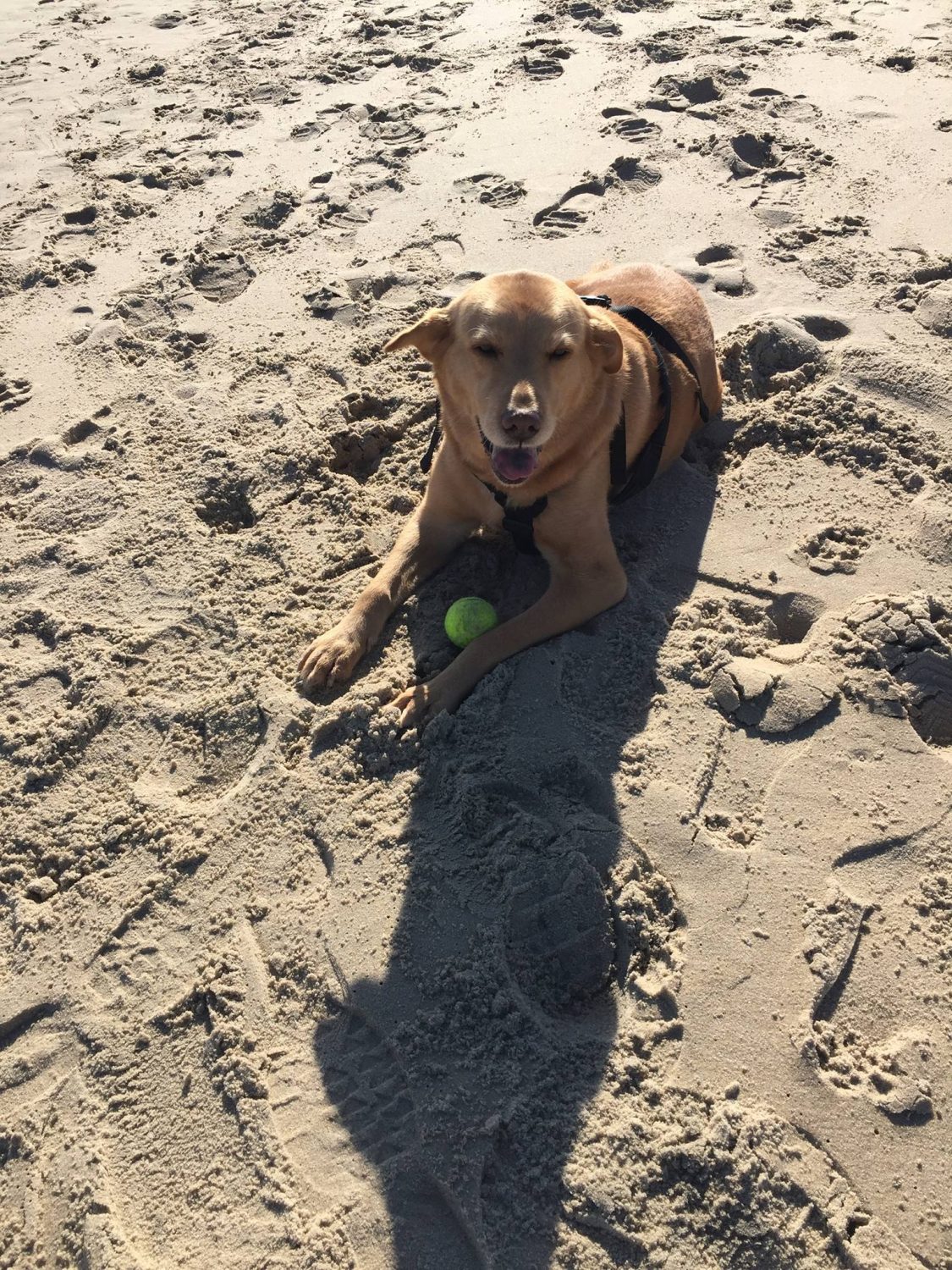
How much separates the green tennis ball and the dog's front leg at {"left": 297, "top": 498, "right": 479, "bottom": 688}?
0.86ft

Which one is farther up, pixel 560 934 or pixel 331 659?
pixel 331 659

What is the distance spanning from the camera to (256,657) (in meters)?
3.13

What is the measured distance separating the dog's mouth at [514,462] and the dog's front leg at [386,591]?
49 centimetres

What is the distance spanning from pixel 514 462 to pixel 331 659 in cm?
92

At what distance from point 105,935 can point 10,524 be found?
6.87 feet

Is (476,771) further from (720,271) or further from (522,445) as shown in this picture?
(720,271)

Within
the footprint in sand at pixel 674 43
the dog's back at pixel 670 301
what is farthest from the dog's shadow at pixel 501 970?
the footprint in sand at pixel 674 43

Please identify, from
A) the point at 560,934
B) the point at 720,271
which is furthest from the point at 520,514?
the point at 720,271

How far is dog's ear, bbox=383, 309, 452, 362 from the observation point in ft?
10.1

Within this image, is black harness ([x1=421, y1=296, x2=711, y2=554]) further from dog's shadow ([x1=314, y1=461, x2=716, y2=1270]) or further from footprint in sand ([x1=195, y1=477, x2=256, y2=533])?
footprint in sand ([x1=195, y1=477, x2=256, y2=533])

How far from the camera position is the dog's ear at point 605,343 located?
305 cm

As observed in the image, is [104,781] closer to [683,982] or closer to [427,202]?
[683,982]

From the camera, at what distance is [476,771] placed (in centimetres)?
263

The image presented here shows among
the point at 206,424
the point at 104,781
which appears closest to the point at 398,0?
the point at 206,424
